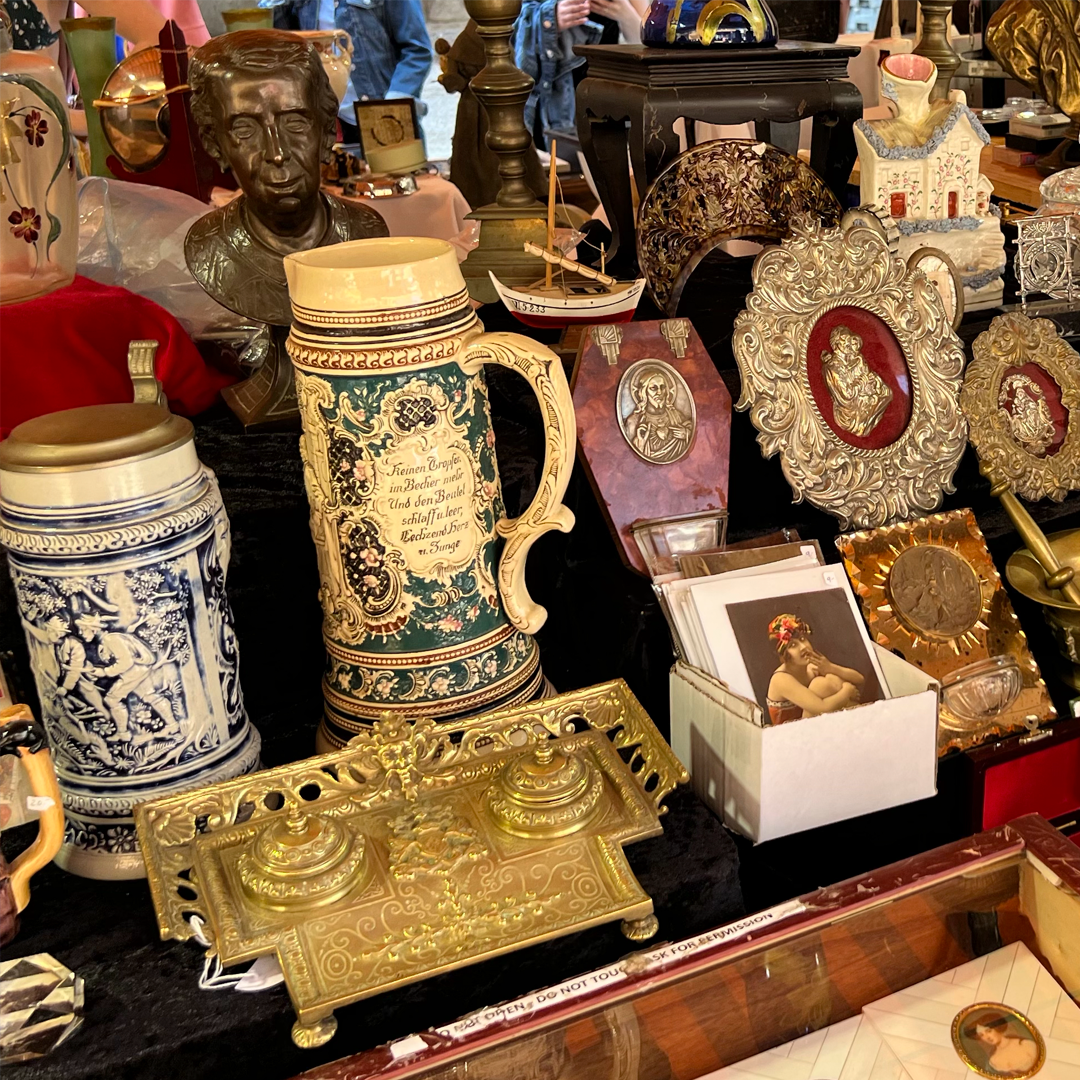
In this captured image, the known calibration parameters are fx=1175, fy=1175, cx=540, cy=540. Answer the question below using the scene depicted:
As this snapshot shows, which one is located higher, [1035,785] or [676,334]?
[676,334]

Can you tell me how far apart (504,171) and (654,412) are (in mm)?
585

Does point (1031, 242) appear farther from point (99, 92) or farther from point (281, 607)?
point (99, 92)

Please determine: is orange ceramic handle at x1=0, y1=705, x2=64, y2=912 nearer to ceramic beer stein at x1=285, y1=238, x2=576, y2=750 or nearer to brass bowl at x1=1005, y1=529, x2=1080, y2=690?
ceramic beer stein at x1=285, y1=238, x2=576, y2=750

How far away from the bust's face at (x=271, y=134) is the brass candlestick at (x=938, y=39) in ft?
3.49

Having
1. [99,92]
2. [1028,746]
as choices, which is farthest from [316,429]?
[99,92]

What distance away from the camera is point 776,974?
75 centimetres

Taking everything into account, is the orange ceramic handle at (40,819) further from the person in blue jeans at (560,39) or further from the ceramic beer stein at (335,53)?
the person in blue jeans at (560,39)

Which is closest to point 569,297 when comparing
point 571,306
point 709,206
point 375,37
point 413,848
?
point 571,306

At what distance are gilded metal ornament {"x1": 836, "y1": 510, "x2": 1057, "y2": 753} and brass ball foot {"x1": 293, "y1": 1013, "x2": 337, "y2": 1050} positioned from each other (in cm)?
57

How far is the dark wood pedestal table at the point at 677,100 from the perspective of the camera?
129cm

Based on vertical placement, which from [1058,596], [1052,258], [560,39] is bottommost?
[1058,596]

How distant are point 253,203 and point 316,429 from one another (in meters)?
0.31

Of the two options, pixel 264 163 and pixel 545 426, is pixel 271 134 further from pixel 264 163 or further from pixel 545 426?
pixel 545 426

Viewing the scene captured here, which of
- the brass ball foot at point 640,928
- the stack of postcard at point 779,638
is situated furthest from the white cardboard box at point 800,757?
the brass ball foot at point 640,928
